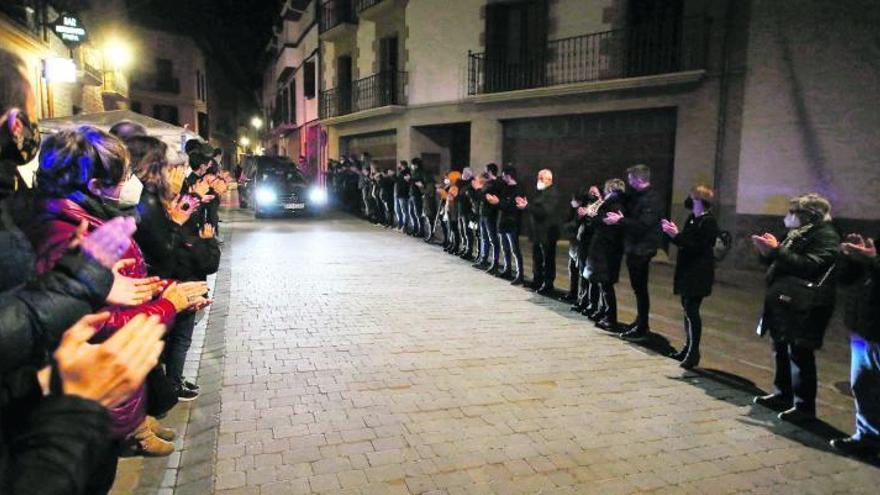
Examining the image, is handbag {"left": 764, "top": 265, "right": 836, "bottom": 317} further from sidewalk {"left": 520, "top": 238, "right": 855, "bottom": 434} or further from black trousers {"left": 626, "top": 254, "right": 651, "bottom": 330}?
black trousers {"left": 626, "top": 254, "right": 651, "bottom": 330}

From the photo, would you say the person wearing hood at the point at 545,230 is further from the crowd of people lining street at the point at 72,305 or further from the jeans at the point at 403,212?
the jeans at the point at 403,212

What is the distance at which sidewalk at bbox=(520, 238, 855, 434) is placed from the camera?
5.22 meters

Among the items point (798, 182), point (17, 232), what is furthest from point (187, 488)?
point (798, 182)

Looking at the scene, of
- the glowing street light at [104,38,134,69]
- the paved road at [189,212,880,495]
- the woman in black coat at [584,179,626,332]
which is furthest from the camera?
the glowing street light at [104,38,134,69]

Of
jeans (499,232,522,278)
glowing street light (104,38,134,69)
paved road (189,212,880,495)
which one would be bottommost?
paved road (189,212,880,495)

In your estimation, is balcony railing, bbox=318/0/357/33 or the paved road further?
balcony railing, bbox=318/0/357/33

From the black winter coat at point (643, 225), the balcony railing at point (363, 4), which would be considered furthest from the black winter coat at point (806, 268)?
the balcony railing at point (363, 4)

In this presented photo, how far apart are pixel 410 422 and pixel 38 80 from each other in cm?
1316

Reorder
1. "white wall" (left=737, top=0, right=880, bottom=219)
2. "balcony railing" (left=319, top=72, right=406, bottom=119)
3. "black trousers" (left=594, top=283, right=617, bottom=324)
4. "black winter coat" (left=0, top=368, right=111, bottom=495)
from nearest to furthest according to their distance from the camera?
"black winter coat" (left=0, top=368, right=111, bottom=495) < "black trousers" (left=594, top=283, right=617, bottom=324) < "white wall" (left=737, top=0, right=880, bottom=219) < "balcony railing" (left=319, top=72, right=406, bottom=119)

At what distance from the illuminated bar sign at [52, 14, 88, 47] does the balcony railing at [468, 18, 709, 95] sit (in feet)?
32.5

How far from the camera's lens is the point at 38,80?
42.4 ft

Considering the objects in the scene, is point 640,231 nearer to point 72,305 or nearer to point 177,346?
point 177,346

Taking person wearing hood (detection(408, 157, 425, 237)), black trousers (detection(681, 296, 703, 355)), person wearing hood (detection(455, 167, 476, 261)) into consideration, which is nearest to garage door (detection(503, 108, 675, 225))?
person wearing hood (detection(408, 157, 425, 237))

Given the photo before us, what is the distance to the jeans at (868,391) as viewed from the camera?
3.98 m
